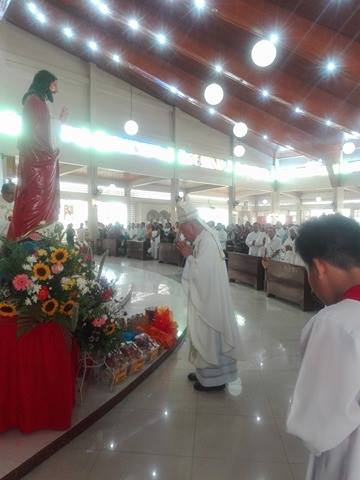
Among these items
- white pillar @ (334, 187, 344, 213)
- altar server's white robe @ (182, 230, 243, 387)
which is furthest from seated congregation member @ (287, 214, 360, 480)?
white pillar @ (334, 187, 344, 213)

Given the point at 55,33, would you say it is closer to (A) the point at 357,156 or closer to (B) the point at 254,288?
(B) the point at 254,288

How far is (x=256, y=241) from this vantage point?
10.9m

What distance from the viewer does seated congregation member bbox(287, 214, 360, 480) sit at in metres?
0.88

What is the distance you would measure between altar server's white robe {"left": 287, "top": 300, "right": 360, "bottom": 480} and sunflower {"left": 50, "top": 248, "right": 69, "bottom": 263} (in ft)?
5.64

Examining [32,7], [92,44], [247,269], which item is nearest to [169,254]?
[247,269]

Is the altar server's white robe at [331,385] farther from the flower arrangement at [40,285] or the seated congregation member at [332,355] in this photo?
the flower arrangement at [40,285]

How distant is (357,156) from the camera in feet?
A: 52.2

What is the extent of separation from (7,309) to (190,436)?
151 centimetres

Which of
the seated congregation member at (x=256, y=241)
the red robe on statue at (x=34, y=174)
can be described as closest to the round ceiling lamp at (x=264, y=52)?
the red robe on statue at (x=34, y=174)

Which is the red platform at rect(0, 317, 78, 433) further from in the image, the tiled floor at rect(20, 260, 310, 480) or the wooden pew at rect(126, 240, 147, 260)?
the wooden pew at rect(126, 240, 147, 260)

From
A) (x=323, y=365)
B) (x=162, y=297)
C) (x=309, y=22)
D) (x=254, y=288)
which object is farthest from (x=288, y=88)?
(x=323, y=365)

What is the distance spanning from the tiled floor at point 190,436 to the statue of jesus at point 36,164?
5.17ft

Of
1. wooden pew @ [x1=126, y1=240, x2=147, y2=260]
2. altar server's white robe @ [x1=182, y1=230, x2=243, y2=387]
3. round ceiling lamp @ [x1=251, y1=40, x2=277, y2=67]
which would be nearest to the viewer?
altar server's white robe @ [x1=182, y1=230, x2=243, y2=387]

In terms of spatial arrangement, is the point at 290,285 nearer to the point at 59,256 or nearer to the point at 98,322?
the point at 98,322
